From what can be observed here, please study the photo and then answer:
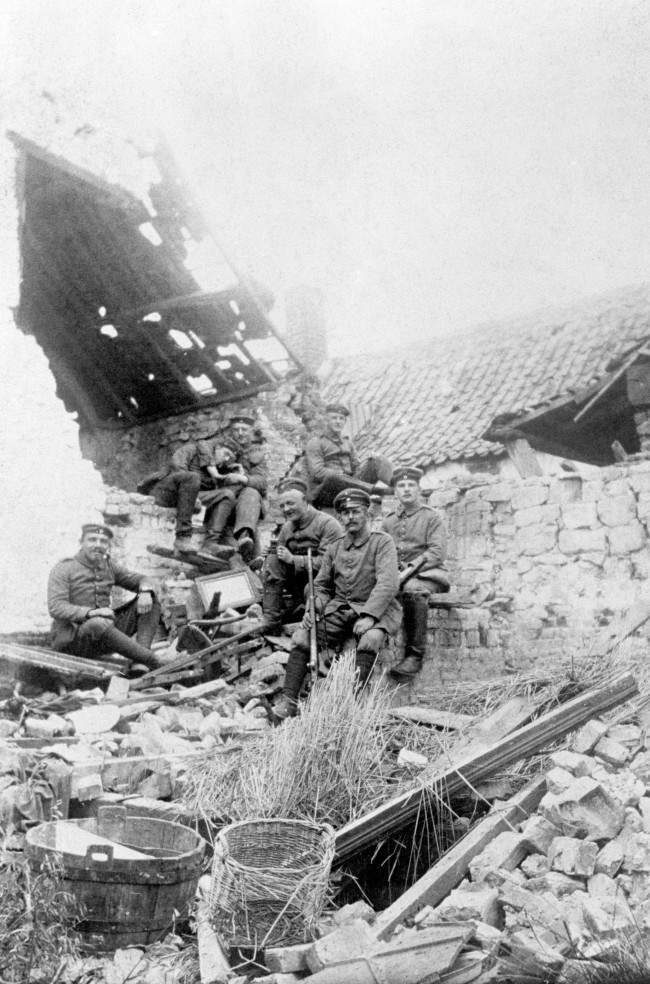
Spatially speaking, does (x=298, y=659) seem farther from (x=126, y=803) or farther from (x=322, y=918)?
(x=322, y=918)

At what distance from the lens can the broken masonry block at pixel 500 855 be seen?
4066mm

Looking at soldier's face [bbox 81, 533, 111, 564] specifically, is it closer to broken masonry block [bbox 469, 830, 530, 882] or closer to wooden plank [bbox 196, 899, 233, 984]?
wooden plank [bbox 196, 899, 233, 984]

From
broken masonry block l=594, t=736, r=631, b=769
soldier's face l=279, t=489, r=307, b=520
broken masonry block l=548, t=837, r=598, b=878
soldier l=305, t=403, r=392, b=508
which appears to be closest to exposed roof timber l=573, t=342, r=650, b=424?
soldier l=305, t=403, r=392, b=508

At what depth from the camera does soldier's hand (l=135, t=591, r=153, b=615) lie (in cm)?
847

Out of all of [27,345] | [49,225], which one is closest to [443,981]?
[27,345]

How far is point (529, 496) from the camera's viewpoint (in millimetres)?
7535

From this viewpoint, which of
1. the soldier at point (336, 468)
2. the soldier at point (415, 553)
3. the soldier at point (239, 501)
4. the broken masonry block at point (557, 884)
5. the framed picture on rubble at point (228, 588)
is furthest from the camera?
the soldier at point (336, 468)

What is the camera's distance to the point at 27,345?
32.1 feet

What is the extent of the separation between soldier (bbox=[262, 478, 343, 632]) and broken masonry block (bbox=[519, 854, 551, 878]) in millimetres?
4096

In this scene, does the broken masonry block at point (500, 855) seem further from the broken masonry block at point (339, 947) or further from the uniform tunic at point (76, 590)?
the uniform tunic at point (76, 590)

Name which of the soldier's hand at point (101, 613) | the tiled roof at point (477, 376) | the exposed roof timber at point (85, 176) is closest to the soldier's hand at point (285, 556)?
the soldier's hand at point (101, 613)

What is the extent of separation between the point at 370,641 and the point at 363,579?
25.4 inches

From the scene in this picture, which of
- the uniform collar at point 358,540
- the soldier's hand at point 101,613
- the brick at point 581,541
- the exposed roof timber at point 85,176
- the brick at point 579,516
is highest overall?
the exposed roof timber at point 85,176

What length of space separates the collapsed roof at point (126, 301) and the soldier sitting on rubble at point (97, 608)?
A: 170 inches
